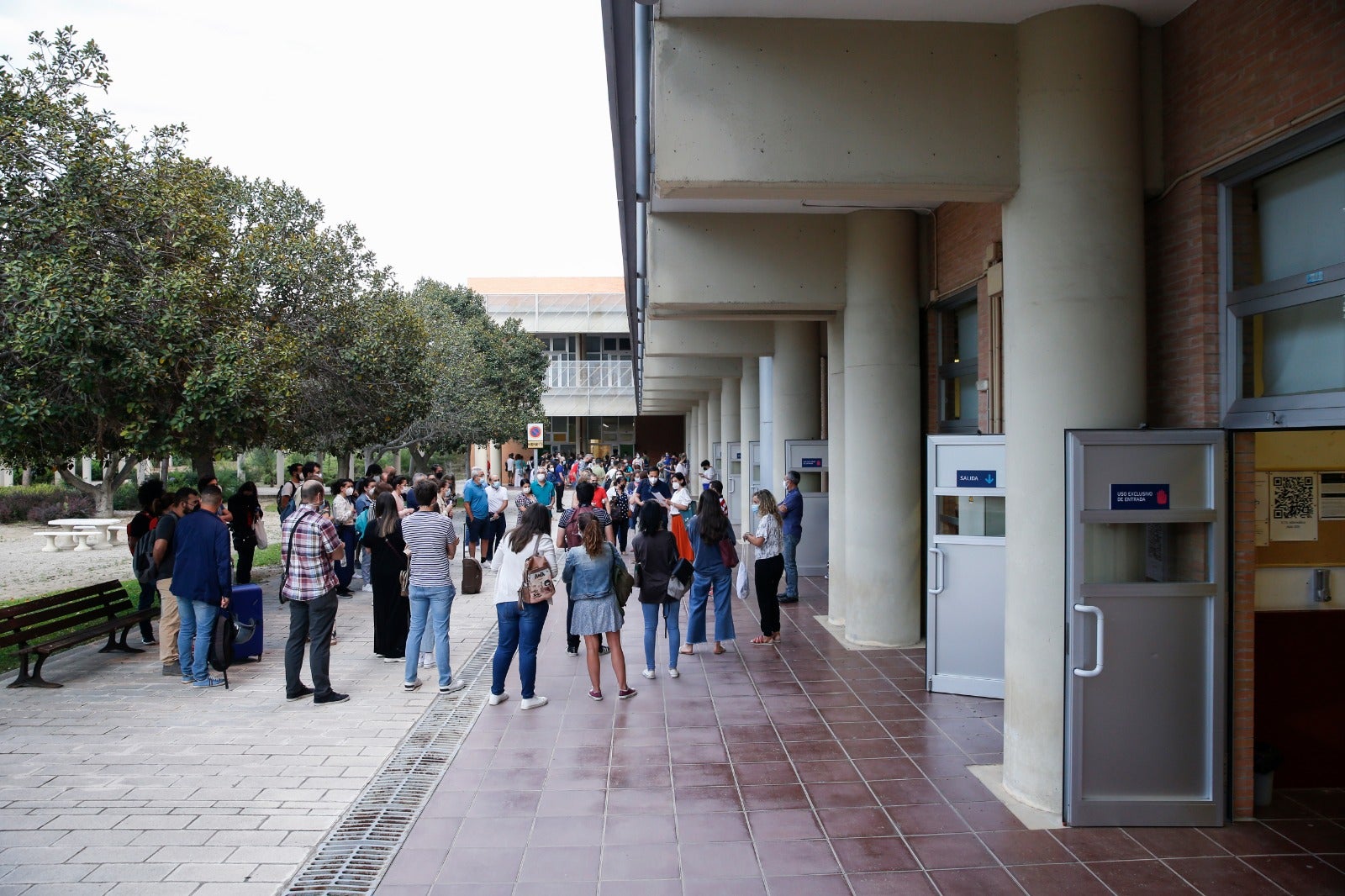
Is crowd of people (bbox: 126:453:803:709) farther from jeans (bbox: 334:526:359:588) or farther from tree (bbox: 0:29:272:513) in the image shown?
jeans (bbox: 334:526:359:588)

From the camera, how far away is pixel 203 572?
8227 mm

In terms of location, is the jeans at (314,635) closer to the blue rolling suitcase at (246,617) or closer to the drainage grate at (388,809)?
the drainage grate at (388,809)

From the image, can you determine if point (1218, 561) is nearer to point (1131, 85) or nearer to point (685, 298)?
point (1131, 85)

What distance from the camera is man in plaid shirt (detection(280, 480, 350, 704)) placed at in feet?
25.4

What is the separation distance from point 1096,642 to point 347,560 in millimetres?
11387

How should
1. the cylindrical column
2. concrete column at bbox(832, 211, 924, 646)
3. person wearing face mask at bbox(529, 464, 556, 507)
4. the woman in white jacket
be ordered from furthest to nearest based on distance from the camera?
1. the cylindrical column
2. person wearing face mask at bbox(529, 464, 556, 507)
3. concrete column at bbox(832, 211, 924, 646)
4. the woman in white jacket

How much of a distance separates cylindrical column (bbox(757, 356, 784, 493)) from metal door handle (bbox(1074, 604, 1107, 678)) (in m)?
10.4

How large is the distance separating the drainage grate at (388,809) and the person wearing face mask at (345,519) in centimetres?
543

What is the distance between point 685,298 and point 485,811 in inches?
225

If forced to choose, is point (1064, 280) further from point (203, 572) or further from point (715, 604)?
point (203, 572)

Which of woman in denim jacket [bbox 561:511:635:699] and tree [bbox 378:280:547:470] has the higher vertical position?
tree [bbox 378:280:547:470]

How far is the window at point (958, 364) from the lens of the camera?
9.11m

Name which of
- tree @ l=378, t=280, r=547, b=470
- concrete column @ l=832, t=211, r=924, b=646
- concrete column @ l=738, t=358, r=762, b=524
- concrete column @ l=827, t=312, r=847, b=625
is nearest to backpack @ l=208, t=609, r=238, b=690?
concrete column @ l=832, t=211, r=924, b=646

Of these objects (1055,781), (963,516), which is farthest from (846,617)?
(1055,781)
